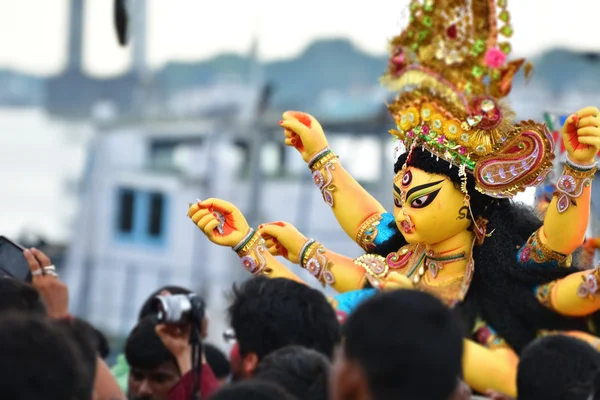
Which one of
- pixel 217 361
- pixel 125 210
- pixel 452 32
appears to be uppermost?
pixel 452 32

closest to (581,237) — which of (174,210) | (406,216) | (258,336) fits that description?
(406,216)

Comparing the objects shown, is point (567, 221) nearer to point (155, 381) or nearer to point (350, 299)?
point (350, 299)

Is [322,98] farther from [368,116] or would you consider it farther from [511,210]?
[511,210]

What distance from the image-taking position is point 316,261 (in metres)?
3.89

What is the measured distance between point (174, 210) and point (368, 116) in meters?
3.15

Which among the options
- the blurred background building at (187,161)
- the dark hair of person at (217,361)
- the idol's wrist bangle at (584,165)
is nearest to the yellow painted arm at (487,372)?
the idol's wrist bangle at (584,165)

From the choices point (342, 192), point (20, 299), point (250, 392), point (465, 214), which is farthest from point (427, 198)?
point (250, 392)

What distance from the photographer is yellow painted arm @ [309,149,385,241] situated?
13.1 feet

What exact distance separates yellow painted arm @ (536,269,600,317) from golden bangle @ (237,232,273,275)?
100 cm

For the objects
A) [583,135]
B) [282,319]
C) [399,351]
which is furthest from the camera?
[583,135]

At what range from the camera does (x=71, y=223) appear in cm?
1580

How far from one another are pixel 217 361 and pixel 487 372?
4.52 feet

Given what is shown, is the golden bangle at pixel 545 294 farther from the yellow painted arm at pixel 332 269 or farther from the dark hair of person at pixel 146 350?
the dark hair of person at pixel 146 350

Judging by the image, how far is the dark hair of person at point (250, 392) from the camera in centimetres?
208
